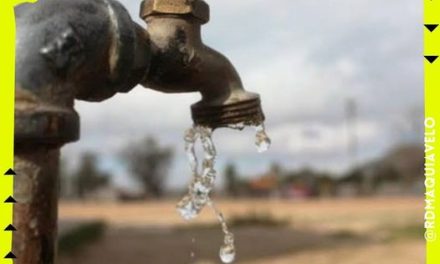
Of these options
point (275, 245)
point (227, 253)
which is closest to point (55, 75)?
point (227, 253)

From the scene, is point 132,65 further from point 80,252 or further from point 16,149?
point 80,252

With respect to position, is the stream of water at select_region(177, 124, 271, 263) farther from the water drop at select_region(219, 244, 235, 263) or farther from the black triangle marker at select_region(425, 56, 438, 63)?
the black triangle marker at select_region(425, 56, 438, 63)

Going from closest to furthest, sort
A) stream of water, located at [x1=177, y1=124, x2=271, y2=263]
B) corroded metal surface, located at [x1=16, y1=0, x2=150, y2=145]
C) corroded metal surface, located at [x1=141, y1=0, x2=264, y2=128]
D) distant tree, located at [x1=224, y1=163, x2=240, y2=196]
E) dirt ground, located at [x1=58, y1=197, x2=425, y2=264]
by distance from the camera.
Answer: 1. corroded metal surface, located at [x1=16, y1=0, x2=150, y2=145]
2. corroded metal surface, located at [x1=141, y1=0, x2=264, y2=128]
3. stream of water, located at [x1=177, y1=124, x2=271, y2=263]
4. dirt ground, located at [x1=58, y1=197, x2=425, y2=264]
5. distant tree, located at [x1=224, y1=163, x2=240, y2=196]

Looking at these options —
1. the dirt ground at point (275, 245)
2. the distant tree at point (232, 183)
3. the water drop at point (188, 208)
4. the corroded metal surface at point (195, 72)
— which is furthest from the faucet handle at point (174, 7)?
the distant tree at point (232, 183)

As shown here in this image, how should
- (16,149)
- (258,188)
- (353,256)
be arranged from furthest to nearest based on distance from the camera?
(258,188) < (353,256) < (16,149)

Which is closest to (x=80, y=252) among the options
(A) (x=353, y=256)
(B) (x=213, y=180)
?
(A) (x=353, y=256)

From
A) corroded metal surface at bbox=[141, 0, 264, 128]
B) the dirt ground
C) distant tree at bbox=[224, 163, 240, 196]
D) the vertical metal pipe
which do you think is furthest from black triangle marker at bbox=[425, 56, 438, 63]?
distant tree at bbox=[224, 163, 240, 196]

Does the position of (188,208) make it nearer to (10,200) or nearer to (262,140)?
(262,140)

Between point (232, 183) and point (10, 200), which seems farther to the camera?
point (232, 183)
